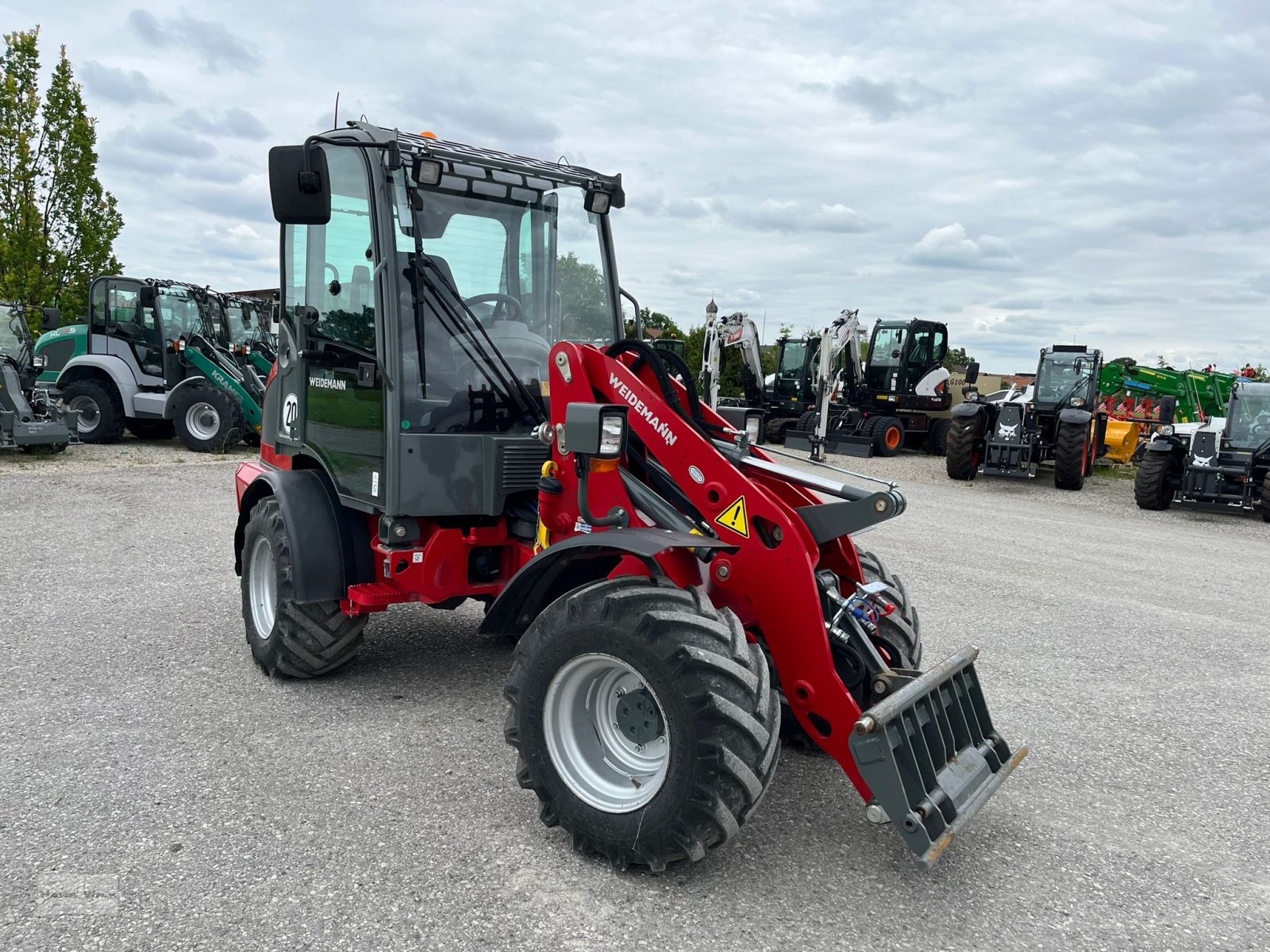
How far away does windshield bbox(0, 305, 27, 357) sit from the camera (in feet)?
48.5

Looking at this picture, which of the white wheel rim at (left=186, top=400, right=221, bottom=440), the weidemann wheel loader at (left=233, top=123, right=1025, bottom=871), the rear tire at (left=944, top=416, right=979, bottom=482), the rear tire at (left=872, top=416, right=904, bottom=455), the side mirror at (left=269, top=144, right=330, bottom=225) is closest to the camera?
the weidemann wheel loader at (left=233, top=123, right=1025, bottom=871)

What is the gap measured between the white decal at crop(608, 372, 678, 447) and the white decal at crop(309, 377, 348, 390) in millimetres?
1472

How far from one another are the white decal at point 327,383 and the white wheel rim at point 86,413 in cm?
1332

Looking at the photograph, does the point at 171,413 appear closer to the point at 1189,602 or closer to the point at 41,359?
the point at 41,359

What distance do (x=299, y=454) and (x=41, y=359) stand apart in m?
12.9

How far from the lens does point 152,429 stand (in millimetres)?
17109

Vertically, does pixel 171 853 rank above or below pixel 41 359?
below

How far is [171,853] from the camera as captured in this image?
320cm

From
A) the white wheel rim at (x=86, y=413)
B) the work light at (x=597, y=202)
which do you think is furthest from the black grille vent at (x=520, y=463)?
the white wheel rim at (x=86, y=413)

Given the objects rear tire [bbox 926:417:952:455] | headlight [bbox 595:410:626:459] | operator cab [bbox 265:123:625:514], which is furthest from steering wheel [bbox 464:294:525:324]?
rear tire [bbox 926:417:952:455]

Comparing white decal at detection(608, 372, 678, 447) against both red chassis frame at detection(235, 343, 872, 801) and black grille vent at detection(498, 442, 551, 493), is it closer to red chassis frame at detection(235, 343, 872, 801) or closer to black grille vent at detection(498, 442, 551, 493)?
red chassis frame at detection(235, 343, 872, 801)

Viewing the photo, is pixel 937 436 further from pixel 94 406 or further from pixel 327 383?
pixel 327 383

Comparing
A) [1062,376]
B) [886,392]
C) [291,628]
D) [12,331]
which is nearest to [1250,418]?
[1062,376]

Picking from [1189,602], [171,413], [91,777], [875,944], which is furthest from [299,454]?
[171,413]
